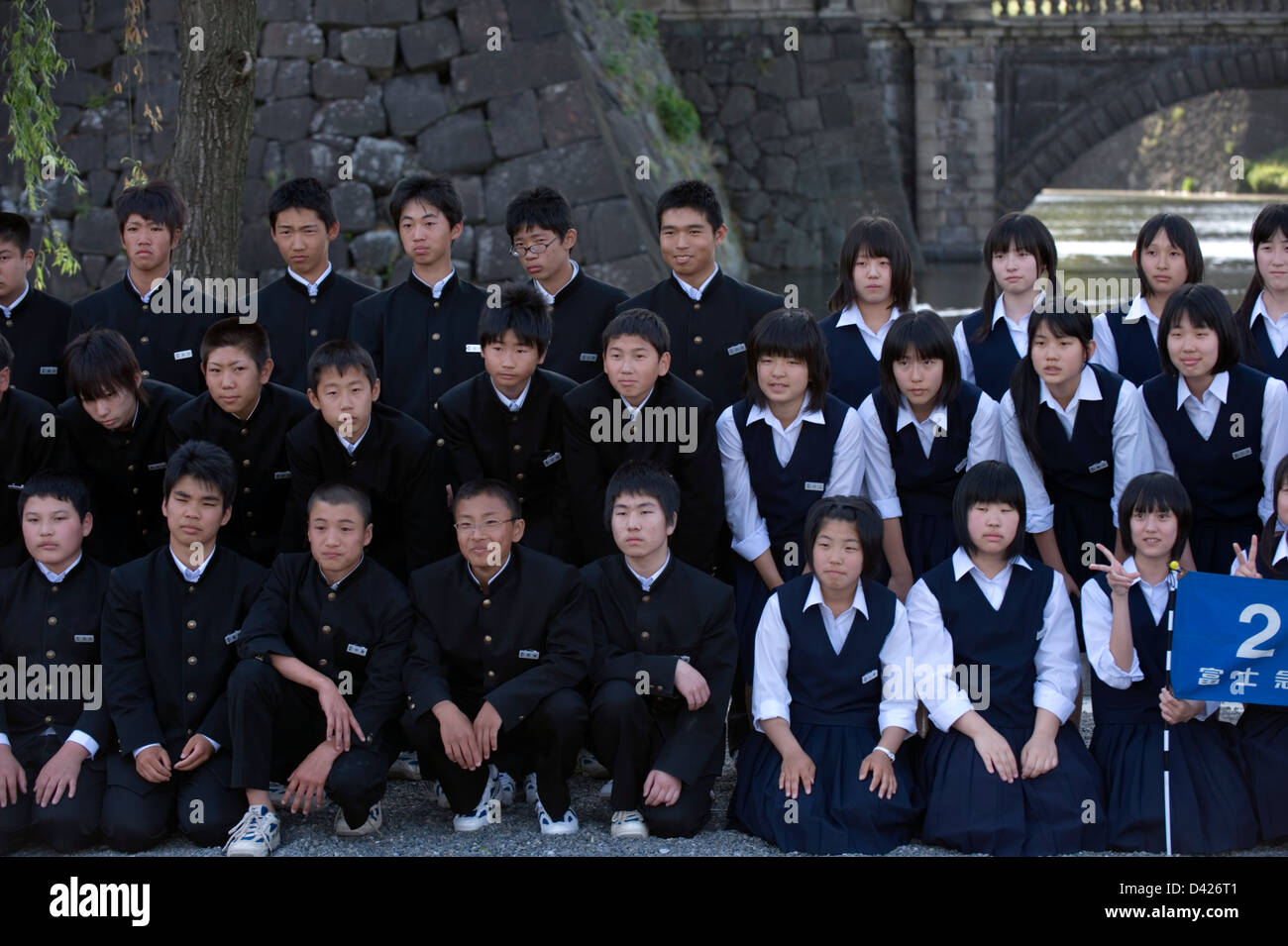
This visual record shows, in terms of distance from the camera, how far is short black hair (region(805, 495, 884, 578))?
4527mm

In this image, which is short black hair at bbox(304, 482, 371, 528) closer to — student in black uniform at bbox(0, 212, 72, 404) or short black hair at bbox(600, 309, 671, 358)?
short black hair at bbox(600, 309, 671, 358)

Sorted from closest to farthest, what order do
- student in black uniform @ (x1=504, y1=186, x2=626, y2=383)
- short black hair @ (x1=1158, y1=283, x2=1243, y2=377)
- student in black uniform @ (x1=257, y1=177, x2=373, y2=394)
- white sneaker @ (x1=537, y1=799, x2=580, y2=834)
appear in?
white sneaker @ (x1=537, y1=799, x2=580, y2=834), short black hair @ (x1=1158, y1=283, x2=1243, y2=377), student in black uniform @ (x1=504, y1=186, x2=626, y2=383), student in black uniform @ (x1=257, y1=177, x2=373, y2=394)

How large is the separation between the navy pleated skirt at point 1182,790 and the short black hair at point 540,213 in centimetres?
301

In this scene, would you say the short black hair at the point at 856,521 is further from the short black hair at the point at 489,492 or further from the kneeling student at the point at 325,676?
the kneeling student at the point at 325,676

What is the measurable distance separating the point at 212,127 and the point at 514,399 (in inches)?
115

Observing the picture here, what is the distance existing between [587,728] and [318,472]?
1357 millimetres

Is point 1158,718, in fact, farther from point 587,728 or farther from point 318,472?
point 318,472

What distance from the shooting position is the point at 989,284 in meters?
5.54

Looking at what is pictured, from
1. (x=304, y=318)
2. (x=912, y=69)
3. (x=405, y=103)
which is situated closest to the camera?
(x=304, y=318)

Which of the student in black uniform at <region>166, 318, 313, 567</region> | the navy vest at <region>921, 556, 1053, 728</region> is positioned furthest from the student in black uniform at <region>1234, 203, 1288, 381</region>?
the student in black uniform at <region>166, 318, 313, 567</region>

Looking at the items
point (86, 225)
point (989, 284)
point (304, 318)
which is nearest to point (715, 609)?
point (989, 284)

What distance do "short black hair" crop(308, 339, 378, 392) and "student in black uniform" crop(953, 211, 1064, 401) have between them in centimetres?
227

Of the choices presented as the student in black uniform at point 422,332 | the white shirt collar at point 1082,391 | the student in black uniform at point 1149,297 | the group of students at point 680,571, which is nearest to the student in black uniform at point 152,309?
the group of students at point 680,571

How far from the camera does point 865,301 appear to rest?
5.54m
